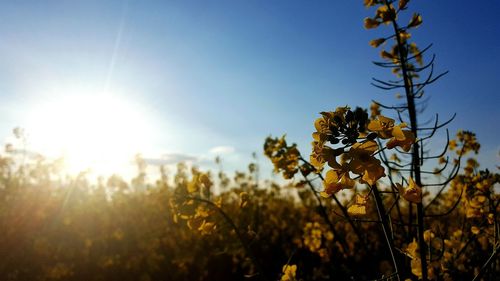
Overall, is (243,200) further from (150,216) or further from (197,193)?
(150,216)

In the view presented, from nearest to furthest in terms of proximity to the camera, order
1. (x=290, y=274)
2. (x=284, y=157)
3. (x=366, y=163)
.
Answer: (x=366, y=163), (x=290, y=274), (x=284, y=157)

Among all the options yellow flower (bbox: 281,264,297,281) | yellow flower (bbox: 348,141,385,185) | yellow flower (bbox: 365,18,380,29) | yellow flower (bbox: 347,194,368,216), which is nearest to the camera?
yellow flower (bbox: 348,141,385,185)

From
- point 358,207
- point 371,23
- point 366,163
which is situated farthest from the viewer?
point 371,23

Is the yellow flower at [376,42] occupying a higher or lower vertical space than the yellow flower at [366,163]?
higher

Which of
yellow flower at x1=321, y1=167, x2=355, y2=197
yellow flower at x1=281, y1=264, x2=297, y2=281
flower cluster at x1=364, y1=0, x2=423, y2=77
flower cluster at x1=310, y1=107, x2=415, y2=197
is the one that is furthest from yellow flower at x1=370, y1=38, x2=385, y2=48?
yellow flower at x1=281, y1=264, x2=297, y2=281

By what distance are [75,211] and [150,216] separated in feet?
6.56

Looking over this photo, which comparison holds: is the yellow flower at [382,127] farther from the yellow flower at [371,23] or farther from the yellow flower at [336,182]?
the yellow flower at [371,23]

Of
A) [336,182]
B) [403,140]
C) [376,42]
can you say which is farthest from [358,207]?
[376,42]

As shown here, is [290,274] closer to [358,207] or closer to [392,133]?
[358,207]

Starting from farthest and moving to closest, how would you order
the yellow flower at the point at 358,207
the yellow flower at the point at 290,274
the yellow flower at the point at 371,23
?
the yellow flower at the point at 371,23, the yellow flower at the point at 290,274, the yellow flower at the point at 358,207

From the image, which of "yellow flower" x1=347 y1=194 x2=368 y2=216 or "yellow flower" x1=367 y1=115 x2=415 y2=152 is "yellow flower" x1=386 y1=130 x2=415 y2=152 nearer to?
"yellow flower" x1=367 y1=115 x2=415 y2=152

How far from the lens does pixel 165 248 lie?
752cm

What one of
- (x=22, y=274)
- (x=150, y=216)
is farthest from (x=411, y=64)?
(x=150, y=216)

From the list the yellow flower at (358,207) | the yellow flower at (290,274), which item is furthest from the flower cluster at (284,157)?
the yellow flower at (358,207)
